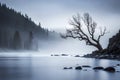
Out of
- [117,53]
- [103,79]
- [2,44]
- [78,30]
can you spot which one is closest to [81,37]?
[78,30]

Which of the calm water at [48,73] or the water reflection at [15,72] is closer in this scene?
the calm water at [48,73]

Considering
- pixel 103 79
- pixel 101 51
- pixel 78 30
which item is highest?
pixel 78 30

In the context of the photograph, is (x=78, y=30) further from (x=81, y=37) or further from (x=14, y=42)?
(x=14, y=42)

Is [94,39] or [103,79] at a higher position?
[94,39]

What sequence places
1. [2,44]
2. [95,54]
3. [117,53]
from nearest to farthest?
[117,53], [95,54], [2,44]

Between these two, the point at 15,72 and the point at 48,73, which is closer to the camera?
the point at 48,73

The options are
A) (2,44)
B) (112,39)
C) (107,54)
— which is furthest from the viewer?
(2,44)

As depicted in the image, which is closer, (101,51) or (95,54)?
(101,51)

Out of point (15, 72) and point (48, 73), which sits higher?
point (15, 72)

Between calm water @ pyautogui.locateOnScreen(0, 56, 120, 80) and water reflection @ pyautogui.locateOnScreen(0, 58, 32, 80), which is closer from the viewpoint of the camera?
calm water @ pyautogui.locateOnScreen(0, 56, 120, 80)

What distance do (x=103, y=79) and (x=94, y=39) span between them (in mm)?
44761

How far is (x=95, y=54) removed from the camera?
241 ft

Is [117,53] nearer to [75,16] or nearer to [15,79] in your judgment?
[75,16]

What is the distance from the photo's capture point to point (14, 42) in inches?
7830
